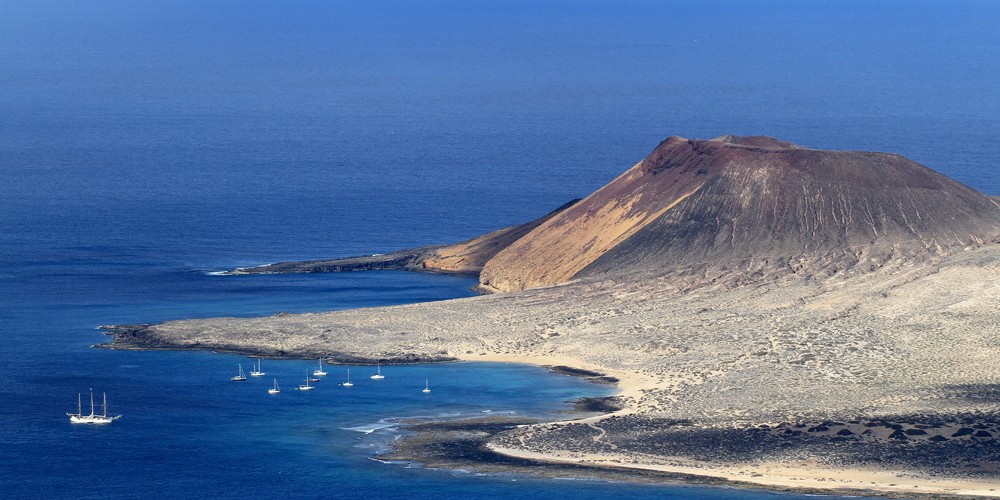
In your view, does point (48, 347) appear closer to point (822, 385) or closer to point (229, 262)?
point (229, 262)

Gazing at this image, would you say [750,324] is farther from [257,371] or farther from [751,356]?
[257,371]

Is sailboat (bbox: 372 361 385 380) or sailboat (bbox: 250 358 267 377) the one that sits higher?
sailboat (bbox: 250 358 267 377)

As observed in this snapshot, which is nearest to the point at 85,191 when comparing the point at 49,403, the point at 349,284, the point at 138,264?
the point at 138,264

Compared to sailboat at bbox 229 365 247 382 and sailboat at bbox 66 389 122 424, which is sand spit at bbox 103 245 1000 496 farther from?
sailboat at bbox 66 389 122 424

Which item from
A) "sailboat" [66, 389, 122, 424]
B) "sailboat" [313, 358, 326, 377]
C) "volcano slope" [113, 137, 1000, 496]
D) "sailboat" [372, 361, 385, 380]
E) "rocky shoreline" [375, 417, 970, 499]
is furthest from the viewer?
"sailboat" [313, 358, 326, 377]

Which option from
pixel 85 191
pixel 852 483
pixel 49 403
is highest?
pixel 85 191

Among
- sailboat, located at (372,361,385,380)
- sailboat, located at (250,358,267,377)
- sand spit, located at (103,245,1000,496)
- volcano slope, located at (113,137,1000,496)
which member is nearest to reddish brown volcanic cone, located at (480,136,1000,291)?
volcano slope, located at (113,137,1000,496)

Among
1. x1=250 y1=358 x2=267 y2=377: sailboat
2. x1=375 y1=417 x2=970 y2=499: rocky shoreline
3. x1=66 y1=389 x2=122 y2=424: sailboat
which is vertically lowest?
x1=375 y1=417 x2=970 y2=499: rocky shoreline
